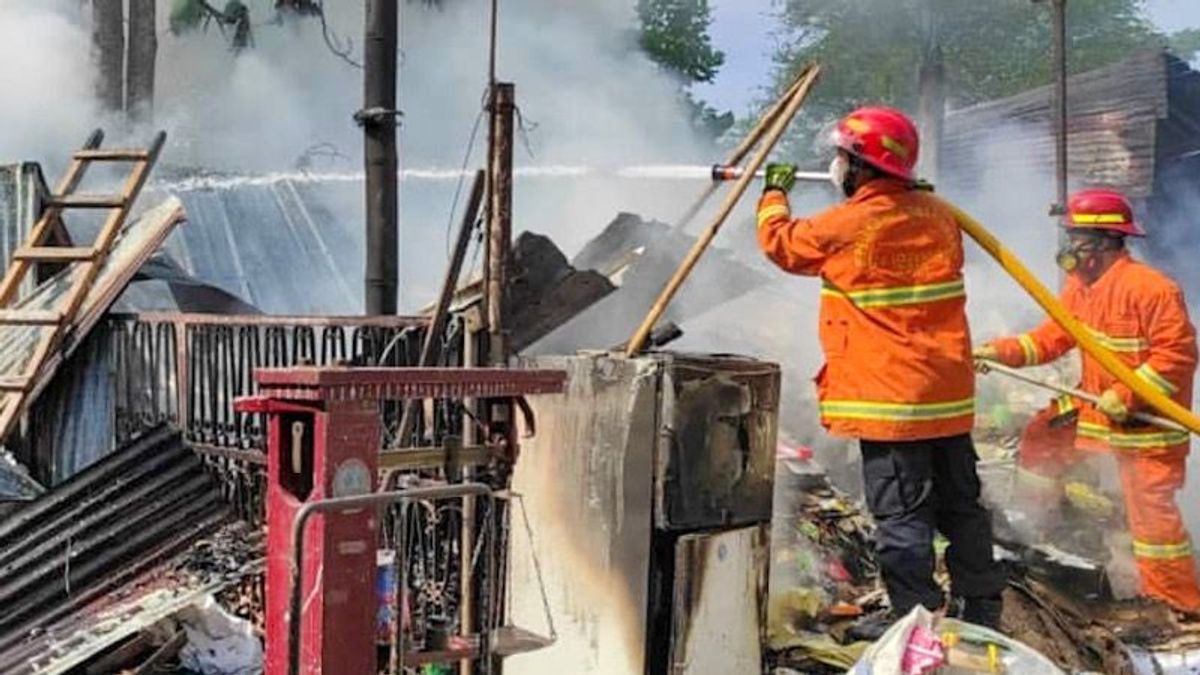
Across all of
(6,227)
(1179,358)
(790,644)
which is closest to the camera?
(790,644)

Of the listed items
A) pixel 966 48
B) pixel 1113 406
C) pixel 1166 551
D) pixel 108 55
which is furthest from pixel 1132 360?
pixel 966 48

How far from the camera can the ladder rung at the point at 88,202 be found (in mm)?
6477

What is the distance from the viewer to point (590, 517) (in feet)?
12.5

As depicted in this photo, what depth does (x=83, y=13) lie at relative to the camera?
16.1 metres

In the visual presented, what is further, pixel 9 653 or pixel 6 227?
pixel 6 227

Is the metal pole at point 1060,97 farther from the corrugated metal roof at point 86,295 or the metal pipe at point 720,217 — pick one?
the corrugated metal roof at point 86,295

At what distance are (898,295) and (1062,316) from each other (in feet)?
2.46

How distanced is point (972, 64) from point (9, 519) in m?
32.3

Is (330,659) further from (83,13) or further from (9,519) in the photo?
(83,13)

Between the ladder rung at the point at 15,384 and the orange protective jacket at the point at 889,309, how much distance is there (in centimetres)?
355

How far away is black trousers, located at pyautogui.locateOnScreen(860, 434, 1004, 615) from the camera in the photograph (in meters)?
3.78

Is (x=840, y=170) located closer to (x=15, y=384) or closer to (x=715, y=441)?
(x=715, y=441)

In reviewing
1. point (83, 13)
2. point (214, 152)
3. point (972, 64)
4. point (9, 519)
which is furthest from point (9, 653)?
point (972, 64)

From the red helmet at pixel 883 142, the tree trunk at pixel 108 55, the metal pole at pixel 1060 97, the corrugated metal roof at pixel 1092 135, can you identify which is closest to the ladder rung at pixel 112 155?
the red helmet at pixel 883 142
